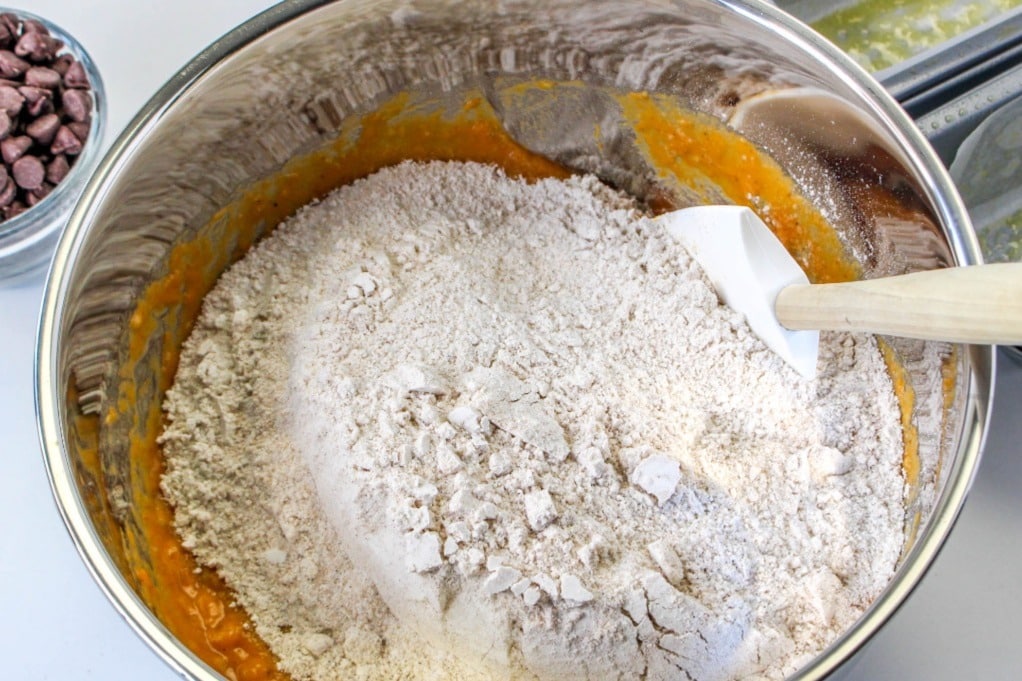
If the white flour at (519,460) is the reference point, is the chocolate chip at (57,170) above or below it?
above

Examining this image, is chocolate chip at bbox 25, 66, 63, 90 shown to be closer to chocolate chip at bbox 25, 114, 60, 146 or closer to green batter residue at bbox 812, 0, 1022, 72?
chocolate chip at bbox 25, 114, 60, 146

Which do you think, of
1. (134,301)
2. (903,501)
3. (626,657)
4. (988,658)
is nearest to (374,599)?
(626,657)

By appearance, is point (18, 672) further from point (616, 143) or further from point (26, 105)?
point (616, 143)

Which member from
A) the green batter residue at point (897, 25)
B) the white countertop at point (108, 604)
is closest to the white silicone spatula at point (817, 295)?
the white countertop at point (108, 604)

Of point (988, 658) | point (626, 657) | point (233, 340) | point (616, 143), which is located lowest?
point (988, 658)

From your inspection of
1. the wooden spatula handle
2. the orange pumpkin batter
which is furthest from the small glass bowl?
the wooden spatula handle

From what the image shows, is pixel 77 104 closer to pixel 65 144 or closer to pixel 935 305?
pixel 65 144

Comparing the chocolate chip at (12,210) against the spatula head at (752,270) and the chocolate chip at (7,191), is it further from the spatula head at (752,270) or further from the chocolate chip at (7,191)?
the spatula head at (752,270)
